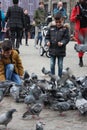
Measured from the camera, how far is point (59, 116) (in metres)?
6.55

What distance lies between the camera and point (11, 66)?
7.71 metres

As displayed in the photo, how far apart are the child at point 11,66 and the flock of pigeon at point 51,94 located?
0.19m

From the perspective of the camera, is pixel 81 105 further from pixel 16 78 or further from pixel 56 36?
pixel 56 36

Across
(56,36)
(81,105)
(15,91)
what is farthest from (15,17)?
(81,105)

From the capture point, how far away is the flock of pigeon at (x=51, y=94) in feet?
20.7

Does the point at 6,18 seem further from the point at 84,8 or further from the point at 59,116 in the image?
the point at 59,116

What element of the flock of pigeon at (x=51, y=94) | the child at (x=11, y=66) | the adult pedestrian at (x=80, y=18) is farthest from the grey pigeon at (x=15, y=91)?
the adult pedestrian at (x=80, y=18)

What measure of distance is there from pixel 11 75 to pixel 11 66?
0.21m

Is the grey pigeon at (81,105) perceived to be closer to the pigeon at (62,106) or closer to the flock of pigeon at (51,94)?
the flock of pigeon at (51,94)

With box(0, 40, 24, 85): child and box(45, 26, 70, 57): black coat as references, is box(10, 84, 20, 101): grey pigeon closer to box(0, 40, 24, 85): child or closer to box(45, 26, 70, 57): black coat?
box(0, 40, 24, 85): child

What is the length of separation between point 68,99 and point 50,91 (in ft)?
1.06

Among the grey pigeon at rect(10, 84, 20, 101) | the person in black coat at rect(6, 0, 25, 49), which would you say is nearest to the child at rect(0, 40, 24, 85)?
the grey pigeon at rect(10, 84, 20, 101)

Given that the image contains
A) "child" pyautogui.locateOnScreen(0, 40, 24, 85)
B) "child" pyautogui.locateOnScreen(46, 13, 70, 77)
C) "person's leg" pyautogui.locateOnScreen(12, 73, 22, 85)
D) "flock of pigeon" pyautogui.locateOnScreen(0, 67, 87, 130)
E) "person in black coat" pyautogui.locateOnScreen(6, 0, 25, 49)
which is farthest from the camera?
"person in black coat" pyautogui.locateOnScreen(6, 0, 25, 49)

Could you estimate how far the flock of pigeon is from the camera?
20.7ft
